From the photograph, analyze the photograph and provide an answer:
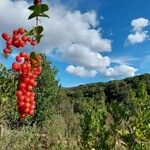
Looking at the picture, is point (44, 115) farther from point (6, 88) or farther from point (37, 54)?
point (37, 54)

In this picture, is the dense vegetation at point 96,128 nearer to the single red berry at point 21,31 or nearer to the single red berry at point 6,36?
the single red berry at point 6,36

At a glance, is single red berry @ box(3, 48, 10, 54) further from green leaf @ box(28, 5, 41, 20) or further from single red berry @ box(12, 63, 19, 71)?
→ green leaf @ box(28, 5, 41, 20)

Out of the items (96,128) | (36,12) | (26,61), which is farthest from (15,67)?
(96,128)

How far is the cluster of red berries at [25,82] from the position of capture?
8.82ft

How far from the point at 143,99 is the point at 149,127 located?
2.06ft

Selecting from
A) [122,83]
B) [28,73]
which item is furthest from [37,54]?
[122,83]

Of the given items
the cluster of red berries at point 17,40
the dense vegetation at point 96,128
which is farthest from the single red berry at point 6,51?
the dense vegetation at point 96,128

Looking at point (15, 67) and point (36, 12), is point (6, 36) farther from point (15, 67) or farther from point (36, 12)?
point (36, 12)

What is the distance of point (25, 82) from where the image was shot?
2762mm

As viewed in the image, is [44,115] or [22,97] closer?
[22,97]

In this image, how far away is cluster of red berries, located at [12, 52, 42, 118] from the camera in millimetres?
2689

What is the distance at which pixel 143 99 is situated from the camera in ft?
30.2

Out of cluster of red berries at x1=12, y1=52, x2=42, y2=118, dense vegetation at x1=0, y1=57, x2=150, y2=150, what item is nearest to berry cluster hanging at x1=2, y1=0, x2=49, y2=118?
cluster of red berries at x1=12, y1=52, x2=42, y2=118

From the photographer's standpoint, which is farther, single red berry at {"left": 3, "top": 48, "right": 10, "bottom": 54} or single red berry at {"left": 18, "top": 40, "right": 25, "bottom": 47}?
single red berry at {"left": 3, "top": 48, "right": 10, "bottom": 54}
